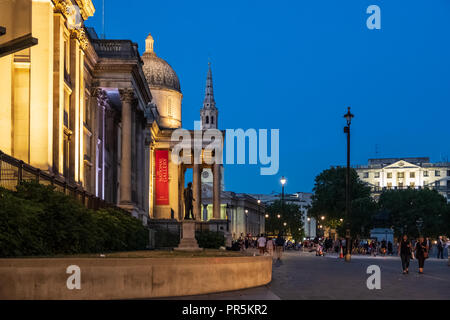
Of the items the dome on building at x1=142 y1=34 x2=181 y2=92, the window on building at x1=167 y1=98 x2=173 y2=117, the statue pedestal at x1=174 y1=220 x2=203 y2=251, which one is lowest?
the statue pedestal at x1=174 y1=220 x2=203 y2=251

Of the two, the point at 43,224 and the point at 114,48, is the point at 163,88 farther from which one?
the point at 43,224

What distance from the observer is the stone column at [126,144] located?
163 feet

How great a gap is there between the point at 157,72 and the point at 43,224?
80.1 m

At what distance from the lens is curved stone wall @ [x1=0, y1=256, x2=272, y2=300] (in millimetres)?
13594

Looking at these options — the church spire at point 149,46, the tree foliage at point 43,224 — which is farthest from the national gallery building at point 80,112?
the church spire at point 149,46

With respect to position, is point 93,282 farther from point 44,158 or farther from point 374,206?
point 374,206

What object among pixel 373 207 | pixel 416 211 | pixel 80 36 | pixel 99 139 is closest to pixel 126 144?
pixel 99 139

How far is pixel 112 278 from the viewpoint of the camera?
1433cm

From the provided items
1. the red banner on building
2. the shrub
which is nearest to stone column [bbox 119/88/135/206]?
the shrub

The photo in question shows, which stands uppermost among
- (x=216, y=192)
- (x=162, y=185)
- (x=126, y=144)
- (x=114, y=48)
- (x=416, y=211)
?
(x=114, y=48)

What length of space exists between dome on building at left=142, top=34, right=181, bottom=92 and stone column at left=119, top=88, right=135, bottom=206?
158 feet

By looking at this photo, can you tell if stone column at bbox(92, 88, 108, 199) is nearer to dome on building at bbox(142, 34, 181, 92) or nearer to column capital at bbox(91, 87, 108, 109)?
column capital at bbox(91, 87, 108, 109)

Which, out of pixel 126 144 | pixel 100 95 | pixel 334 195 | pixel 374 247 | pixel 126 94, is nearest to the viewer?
pixel 100 95

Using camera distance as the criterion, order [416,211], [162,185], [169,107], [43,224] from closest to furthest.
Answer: [43,224], [162,185], [169,107], [416,211]
